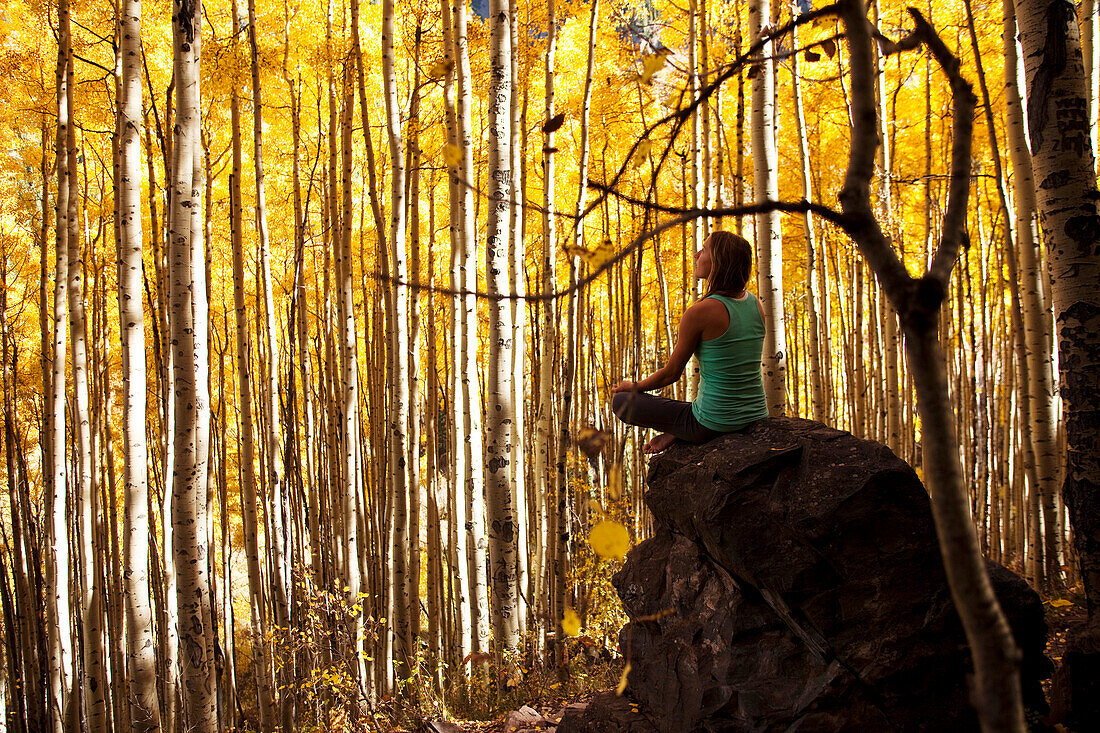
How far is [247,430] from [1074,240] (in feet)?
13.6

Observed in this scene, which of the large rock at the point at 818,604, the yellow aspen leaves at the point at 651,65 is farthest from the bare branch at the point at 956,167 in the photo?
the large rock at the point at 818,604

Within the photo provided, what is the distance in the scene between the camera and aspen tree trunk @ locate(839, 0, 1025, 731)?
78cm

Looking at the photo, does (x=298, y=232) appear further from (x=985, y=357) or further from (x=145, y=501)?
(x=985, y=357)

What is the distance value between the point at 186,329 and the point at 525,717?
225cm

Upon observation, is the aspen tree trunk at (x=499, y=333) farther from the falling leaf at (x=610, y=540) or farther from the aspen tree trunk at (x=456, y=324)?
the falling leaf at (x=610, y=540)

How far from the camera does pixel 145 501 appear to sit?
11.3ft

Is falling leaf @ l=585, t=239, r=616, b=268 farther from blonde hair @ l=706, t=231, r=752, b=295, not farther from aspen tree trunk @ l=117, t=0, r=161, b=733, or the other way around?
aspen tree trunk @ l=117, t=0, r=161, b=733

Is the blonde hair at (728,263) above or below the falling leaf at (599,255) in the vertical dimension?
above

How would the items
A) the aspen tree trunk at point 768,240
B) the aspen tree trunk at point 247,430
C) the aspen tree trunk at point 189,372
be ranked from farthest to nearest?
the aspen tree trunk at point 247,430 < the aspen tree trunk at point 768,240 < the aspen tree trunk at point 189,372

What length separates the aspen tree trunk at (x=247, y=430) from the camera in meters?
4.22

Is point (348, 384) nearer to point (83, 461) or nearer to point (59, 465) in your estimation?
point (83, 461)

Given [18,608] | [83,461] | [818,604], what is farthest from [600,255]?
[18,608]

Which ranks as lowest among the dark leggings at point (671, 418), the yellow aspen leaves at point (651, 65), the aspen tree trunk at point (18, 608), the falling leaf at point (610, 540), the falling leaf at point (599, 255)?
the aspen tree trunk at point (18, 608)

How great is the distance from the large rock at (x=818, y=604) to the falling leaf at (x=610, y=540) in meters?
0.65
